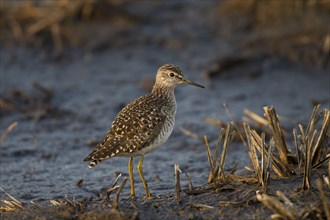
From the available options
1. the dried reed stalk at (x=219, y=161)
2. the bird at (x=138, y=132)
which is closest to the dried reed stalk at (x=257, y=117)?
the bird at (x=138, y=132)

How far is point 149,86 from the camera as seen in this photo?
11.9m

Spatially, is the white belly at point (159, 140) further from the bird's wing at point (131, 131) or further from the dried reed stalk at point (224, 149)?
the dried reed stalk at point (224, 149)

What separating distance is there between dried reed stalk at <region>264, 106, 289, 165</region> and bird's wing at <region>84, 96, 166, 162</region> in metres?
1.24

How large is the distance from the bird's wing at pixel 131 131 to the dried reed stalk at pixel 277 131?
124 centimetres

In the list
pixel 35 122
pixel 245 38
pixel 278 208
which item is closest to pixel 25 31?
pixel 35 122

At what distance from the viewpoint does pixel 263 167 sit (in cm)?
673

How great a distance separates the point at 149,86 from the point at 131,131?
14.3ft

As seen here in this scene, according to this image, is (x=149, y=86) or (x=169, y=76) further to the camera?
(x=149, y=86)

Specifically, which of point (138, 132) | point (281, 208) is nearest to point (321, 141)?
point (281, 208)

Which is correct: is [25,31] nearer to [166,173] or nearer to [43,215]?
[166,173]

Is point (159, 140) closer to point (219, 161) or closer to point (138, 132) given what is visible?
point (138, 132)

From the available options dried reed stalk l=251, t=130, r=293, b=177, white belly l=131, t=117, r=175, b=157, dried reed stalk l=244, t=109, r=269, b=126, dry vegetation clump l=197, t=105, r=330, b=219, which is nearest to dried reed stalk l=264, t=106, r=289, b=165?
dry vegetation clump l=197, t=105, r=330, b=219

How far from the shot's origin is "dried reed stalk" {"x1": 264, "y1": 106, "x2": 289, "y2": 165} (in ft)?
23.3

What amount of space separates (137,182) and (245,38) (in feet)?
16.6
